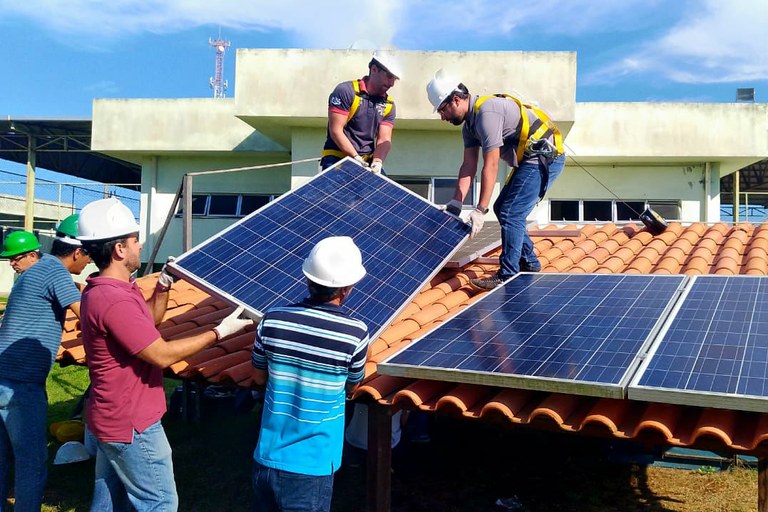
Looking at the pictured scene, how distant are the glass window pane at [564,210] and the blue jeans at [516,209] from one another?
1303cm

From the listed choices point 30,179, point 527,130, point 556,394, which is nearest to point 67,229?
point 556,394

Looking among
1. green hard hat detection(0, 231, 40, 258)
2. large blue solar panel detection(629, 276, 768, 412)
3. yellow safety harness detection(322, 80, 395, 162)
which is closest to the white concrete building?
yellow safety harness detection(322, 80, 395, 162)

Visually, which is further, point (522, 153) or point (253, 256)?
point (522, 153)

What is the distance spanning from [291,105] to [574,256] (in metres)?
10.1

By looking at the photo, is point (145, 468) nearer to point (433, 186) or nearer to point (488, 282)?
point (488, 282)

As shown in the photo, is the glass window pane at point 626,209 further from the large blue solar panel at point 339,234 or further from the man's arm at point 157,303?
the man's arm at point 157,303

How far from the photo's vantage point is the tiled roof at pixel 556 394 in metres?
3.90

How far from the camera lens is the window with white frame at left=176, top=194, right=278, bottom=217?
21312mm

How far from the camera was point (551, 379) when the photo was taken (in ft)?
13.1

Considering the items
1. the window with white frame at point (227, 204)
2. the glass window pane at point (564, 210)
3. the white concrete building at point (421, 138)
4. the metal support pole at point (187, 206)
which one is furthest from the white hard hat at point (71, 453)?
the glass window pane at point (564, 210)

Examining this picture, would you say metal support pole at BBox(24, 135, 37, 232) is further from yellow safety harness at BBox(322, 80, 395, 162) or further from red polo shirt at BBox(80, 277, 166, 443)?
red polo shirt at BBox(80, 277, 166, 443)

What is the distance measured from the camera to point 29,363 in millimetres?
4883

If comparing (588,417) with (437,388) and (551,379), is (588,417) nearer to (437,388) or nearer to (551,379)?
(551,379)

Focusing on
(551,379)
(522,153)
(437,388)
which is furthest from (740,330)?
(522,153)
